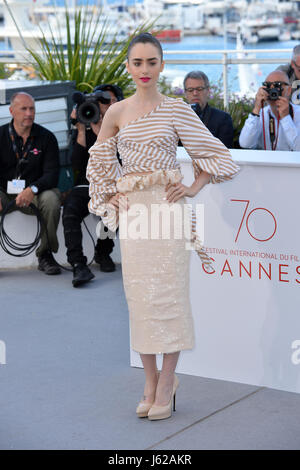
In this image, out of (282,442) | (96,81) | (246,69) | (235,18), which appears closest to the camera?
(282,442)

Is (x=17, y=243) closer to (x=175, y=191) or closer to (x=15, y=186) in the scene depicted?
(x=15, y=186)

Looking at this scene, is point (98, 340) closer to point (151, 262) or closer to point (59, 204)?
point (151, 262)

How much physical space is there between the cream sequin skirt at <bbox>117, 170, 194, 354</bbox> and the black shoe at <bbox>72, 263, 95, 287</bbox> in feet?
8.10

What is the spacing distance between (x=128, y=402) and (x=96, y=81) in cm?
500

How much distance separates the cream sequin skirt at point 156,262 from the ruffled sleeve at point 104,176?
7 cm

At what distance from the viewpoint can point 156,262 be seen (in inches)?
142

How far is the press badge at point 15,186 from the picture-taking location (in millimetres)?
6566

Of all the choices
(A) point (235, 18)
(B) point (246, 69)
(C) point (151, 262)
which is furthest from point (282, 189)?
(A) point (235, 18)

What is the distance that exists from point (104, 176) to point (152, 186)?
251 mm

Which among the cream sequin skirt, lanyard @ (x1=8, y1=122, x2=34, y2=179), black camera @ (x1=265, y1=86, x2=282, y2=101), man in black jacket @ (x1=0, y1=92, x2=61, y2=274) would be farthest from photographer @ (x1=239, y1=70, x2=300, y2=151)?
the cream sequin skirt

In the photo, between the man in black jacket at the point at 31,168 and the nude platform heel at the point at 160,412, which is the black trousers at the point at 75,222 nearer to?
the man in black jacket at the point at 31,168

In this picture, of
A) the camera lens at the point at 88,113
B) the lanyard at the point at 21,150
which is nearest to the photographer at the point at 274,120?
the camera lens at the point at 88,113

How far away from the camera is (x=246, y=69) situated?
11258 millimetres

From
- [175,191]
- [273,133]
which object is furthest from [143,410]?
[273,133]
